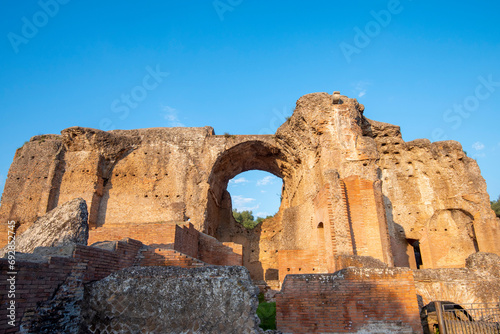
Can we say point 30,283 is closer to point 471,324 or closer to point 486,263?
point 471,324

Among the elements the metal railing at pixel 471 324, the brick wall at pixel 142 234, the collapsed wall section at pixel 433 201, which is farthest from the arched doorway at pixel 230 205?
the metal railing at pixel 471 324

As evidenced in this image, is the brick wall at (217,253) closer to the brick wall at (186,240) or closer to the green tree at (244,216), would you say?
the brick wall at (186,240)

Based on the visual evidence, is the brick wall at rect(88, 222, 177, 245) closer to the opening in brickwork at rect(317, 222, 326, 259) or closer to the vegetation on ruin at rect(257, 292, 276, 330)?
the vegetation on ruin at rect(257, 292, 276, 330)

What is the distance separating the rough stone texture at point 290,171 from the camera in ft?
46.5

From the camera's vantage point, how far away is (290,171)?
59.1ft

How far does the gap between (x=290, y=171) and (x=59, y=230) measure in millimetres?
13573

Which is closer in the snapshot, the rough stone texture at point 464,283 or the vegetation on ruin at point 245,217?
the rough stone texture at point 464,283

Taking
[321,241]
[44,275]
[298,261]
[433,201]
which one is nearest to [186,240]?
[298,261]

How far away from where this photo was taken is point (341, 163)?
12242mm

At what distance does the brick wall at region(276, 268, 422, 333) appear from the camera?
611cm

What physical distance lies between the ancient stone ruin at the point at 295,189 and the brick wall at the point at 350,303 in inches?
94.4

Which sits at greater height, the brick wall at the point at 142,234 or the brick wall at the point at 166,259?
the brick wall at the point at 142,234

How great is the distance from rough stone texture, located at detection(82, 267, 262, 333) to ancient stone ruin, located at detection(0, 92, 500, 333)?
4.55 metres

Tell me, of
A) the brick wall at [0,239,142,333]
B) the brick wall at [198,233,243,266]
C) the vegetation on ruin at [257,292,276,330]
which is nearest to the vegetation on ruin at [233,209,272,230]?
the brick wall at [198,233,243,266]
